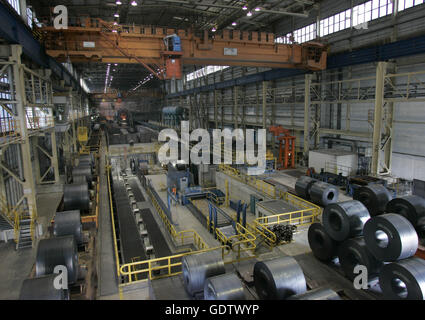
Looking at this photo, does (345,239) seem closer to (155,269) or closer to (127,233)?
(155,269)

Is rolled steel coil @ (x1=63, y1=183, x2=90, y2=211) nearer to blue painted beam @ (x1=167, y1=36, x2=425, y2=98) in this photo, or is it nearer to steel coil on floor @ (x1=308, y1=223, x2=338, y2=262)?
steel coil on floor @ (x1=308, y1=223, x2=338, y2=262)

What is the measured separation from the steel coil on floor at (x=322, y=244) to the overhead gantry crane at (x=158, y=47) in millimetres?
10540

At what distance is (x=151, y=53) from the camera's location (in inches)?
651

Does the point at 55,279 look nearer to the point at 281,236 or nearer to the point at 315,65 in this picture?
the point at 281,236

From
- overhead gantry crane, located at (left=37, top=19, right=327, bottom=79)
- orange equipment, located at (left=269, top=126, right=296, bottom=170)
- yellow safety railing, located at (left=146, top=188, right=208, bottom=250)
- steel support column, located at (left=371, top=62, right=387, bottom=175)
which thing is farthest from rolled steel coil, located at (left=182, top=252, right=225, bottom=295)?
orange equipment, located at (left=269, top=126, right=296, bottom=170)

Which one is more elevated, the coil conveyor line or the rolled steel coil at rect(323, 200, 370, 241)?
the rolled steel coil at rect(323, 200, 370, 241)

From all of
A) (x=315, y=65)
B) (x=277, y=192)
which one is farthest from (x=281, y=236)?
(x=315, y=65)

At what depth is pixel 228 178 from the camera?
65.3ft

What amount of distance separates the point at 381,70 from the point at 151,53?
508 inches

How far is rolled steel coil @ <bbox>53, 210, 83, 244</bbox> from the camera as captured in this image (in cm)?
1001

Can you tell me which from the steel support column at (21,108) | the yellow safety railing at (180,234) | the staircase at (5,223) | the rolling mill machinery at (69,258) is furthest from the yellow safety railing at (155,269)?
the steel support column at (21,108)

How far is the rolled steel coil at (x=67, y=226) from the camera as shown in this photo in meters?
10.0

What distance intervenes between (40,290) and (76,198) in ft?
25.0

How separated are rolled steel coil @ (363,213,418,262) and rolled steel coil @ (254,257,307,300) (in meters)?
1.97
